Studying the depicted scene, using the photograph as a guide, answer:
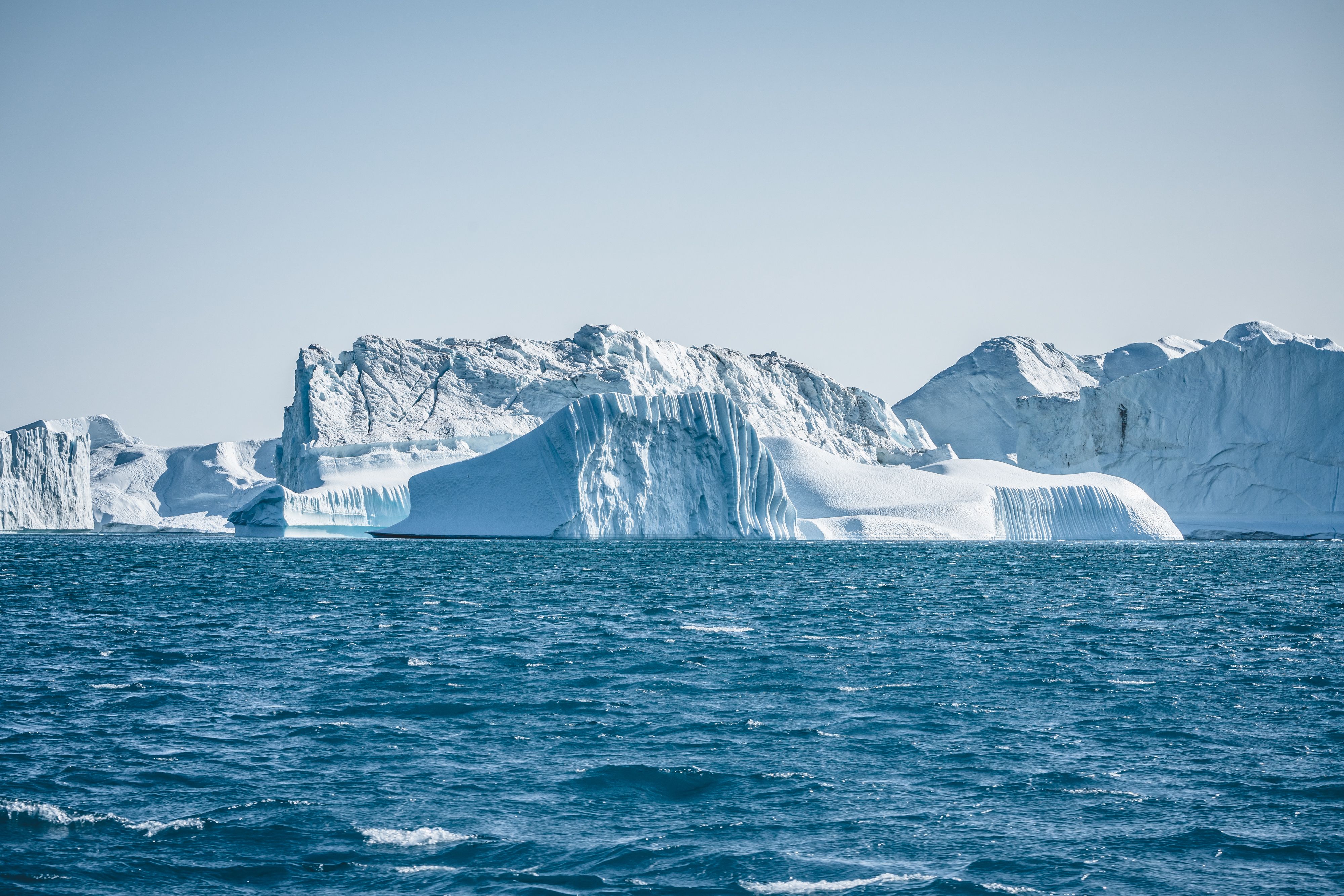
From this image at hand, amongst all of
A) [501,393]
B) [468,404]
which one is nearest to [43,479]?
[468,404]

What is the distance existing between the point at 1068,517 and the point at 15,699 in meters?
49.4

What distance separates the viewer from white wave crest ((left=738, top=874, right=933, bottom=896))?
6.44m

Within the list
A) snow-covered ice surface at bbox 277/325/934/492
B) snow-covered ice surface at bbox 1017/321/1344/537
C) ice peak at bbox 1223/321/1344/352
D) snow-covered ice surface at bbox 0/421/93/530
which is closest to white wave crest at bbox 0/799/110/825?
snow-covered ice surface at bbox 277/325/934/492

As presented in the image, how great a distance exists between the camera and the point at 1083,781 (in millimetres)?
8555

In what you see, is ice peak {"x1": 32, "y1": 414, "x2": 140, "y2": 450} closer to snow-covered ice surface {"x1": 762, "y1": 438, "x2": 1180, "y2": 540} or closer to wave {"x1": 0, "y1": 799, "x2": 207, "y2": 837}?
snow-covered ice surface {"x1": 762, "y1": 438, "x2": 1180, "y2": 540}

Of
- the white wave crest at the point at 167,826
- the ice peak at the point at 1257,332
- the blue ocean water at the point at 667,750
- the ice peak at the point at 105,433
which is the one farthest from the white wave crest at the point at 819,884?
the ice peak at the point at 105,433

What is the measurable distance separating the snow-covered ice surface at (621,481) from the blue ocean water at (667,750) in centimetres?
2447

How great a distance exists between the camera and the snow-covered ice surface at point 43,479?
67.0 m

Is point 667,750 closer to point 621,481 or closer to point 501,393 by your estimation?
point 621,481

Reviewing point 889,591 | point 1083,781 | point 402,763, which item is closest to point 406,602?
point 889,591

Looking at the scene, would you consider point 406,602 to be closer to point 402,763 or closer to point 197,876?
point 402,763

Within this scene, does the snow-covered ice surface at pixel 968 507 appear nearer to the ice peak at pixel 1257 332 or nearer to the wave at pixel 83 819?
the ice peak at pixel 1257 332

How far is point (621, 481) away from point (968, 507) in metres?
16.6

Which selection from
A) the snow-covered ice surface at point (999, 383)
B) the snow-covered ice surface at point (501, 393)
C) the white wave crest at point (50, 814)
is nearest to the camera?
the white wave crest at point (50, 814)
